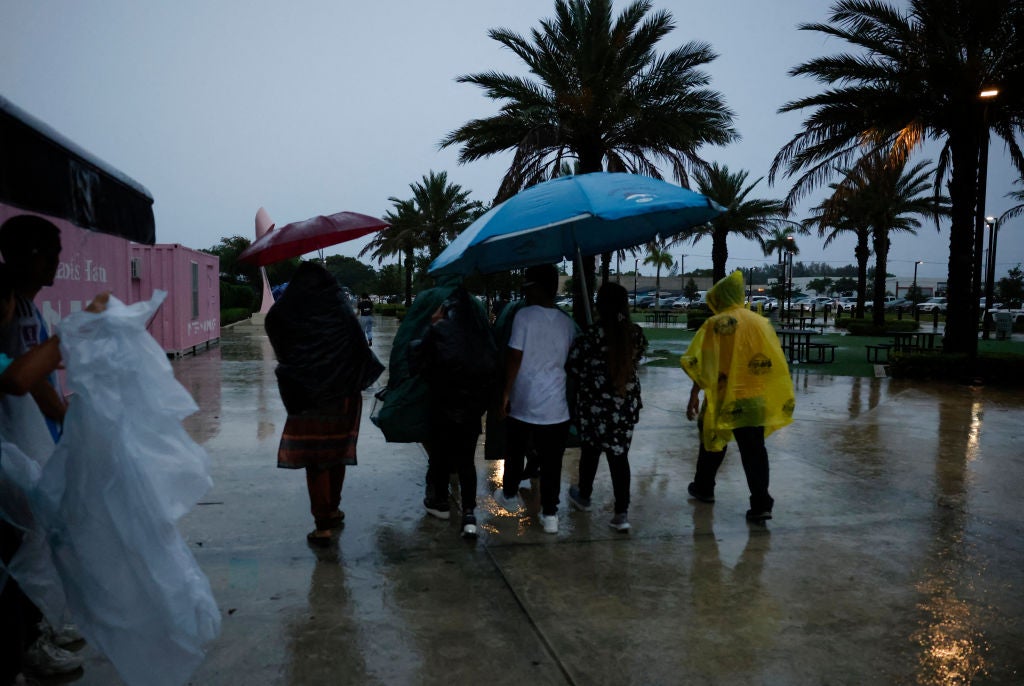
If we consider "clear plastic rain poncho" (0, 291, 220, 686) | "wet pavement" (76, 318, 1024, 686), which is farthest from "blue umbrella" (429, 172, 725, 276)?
"clear plastic rain poncho" (0, 291, 220, 686)

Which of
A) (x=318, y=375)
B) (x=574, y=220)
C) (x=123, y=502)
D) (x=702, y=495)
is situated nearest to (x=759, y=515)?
(x=702, y=495)

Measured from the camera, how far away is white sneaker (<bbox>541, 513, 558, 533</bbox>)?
429cm

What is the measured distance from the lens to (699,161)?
1505 cm

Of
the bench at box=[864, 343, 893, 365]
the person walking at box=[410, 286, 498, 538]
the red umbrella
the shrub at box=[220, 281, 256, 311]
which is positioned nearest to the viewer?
the red umbrella

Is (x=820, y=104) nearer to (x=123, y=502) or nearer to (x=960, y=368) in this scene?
(x=960, y=368)

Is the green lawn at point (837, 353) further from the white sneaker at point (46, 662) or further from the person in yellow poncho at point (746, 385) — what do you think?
the white sneaker at point (46, 662)

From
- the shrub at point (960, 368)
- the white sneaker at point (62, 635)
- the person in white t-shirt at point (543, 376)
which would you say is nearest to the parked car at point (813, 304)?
the shrub at point (960, 368)

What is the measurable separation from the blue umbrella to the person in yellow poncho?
669 millimetres

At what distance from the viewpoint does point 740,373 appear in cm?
450

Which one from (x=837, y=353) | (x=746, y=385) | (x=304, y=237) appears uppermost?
(x=304, y=237)

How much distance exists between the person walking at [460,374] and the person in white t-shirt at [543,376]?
17 cm

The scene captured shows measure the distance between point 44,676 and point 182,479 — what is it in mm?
1192

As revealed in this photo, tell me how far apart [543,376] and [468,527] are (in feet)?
3.22

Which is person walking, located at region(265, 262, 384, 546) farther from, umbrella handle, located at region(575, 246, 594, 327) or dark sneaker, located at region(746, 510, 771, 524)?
dark sneaker, located at region(746, 510, 771, 524)
